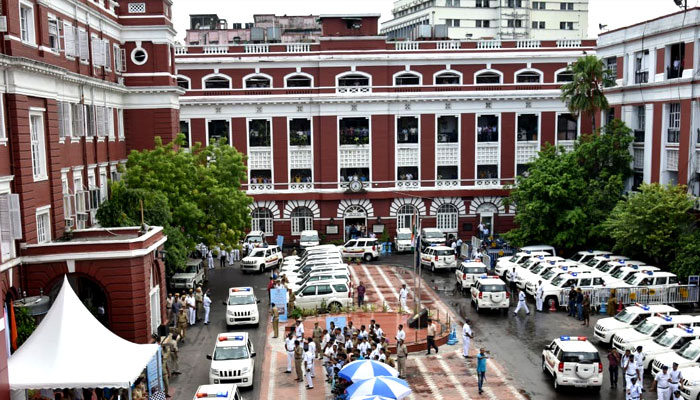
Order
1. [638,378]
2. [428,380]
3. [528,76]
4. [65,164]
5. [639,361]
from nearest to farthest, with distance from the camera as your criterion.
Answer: [638,378], [639,361], [428,380], [65,164], [528,76]

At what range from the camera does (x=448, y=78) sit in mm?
56812

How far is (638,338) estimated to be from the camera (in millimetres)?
27141

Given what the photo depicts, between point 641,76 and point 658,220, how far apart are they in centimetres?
1180

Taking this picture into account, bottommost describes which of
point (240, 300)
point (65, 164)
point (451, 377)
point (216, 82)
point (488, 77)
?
point (451, 377)

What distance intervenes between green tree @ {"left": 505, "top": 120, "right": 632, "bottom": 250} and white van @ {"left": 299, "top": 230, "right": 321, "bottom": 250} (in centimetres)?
1362

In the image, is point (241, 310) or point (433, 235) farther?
point (433, 235)

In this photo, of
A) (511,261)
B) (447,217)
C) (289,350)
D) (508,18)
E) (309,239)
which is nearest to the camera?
(289,350)

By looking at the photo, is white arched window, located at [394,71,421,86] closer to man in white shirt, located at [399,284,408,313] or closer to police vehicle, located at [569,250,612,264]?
police vehicle, located at [569,250,612,264]

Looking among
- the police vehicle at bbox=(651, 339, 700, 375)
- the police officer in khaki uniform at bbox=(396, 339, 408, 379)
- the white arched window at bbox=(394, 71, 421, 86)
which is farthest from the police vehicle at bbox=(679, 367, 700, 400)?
the white arched window at bbox=(394, 71, 421, 86)

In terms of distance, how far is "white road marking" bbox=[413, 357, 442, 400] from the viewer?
79.9ft

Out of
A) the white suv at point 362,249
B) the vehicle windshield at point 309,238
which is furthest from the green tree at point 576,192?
the vehicle windshield at point 309,238

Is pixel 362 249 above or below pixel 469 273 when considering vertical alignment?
below

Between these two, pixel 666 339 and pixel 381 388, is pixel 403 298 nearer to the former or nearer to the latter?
pixel 666 339

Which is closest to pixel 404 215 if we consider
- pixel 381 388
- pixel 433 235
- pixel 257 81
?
pixel 433 235
